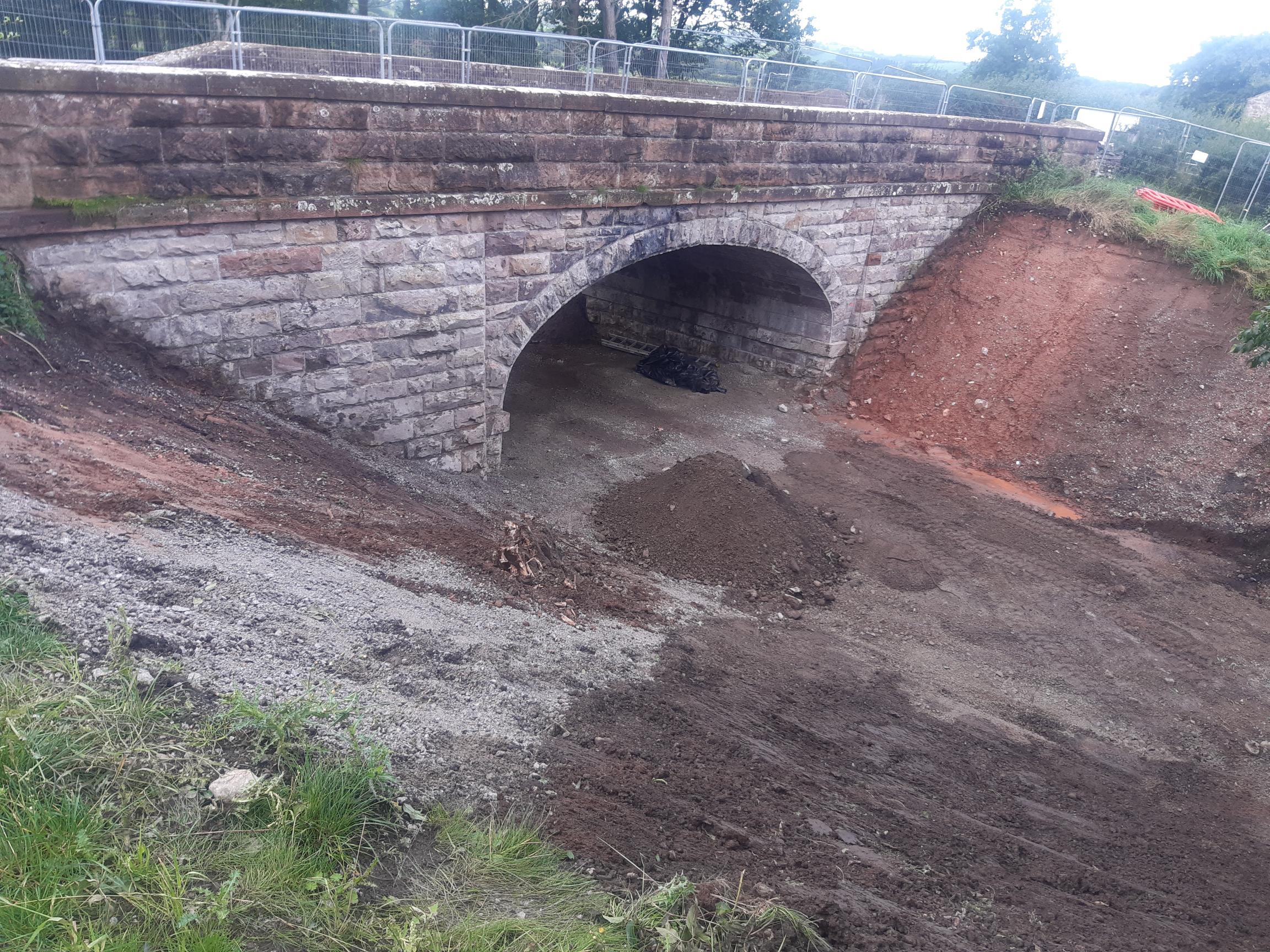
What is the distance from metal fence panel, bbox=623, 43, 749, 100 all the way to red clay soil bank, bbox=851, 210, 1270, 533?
186 inches

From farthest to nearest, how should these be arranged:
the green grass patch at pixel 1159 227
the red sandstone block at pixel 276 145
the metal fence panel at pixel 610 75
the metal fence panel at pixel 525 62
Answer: the green grass patch at pixel 1159 227 < the metal fence panel at pixel 610 75 < the metal fence panel at pixel 525 62 < the red sandstone block at pixel 276 145

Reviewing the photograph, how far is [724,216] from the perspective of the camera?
36.7 ft

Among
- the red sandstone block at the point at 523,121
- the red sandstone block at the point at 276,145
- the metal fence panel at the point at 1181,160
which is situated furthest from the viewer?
the metal fence panel at the point at 1181,160

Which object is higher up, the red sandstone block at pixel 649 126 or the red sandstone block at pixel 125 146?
the red sandstone block at pixel 649 126

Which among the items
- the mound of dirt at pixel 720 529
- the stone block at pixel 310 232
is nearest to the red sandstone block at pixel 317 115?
the stone block at pixel 310 232

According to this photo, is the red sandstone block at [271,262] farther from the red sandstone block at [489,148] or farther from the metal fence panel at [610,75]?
the metal fence panel at [610,75]

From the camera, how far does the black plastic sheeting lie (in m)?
14.4

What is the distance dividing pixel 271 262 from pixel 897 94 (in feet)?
36.5

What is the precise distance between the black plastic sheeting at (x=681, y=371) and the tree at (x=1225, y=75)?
94.1 ft

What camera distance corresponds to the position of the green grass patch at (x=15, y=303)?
614cm

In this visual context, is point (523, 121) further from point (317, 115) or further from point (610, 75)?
point (610, 75)

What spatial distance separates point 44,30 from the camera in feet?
24.8

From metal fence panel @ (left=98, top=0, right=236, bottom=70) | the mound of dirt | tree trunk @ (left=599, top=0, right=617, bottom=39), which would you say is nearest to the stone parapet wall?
metal fence panel @ (left=98, top=0, right=236, bottom=70)

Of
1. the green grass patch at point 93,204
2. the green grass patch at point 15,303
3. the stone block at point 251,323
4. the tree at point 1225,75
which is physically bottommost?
the stone block at point 251,323
